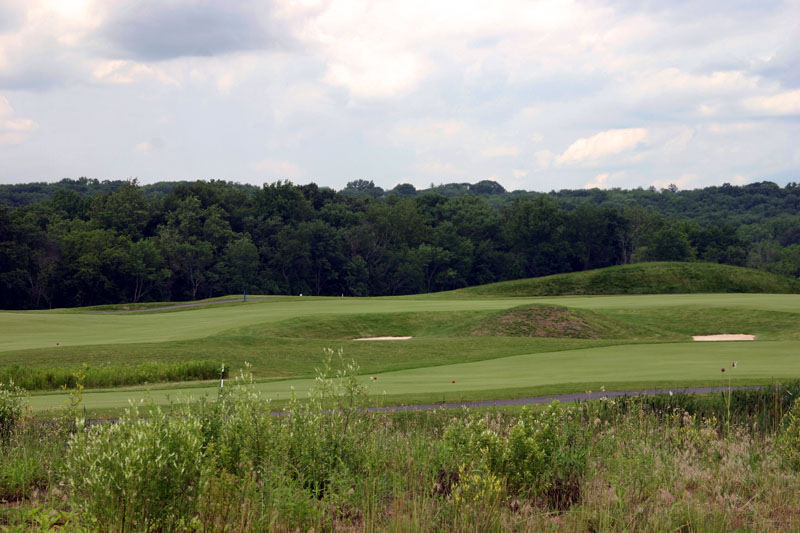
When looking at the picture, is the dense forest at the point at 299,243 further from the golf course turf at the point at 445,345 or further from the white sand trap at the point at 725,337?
the white sand trap at the point at 725,337

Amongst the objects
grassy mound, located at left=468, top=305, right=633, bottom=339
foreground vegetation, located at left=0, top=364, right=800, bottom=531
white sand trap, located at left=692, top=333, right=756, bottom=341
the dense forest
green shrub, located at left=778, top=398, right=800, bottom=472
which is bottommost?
white sand trap, located at left=692, top=333, right=756, bottom=341

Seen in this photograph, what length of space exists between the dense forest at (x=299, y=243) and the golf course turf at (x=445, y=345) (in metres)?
33.5

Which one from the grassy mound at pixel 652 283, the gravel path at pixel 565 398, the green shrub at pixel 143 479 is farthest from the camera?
the grassy mound at pixel 652 283

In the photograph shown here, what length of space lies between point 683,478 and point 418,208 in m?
97.2

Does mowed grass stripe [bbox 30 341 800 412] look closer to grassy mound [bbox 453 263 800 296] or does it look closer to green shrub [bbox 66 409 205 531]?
green shrub [bbox 66 409 205 531]

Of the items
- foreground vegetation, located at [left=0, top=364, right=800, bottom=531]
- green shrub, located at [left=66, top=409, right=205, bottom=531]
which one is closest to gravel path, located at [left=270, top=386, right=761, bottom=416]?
foreground vegetation, located at [left=0, top=364, right=800, bottom=531]

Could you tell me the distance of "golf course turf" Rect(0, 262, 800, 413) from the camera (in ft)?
52.1

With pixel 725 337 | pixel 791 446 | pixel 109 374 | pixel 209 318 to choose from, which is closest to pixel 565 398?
pixel 791 446

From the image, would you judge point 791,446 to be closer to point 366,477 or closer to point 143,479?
point 366,477

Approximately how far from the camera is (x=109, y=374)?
19422 mm

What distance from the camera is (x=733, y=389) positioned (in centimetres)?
1327

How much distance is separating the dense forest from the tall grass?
54083 millimetres

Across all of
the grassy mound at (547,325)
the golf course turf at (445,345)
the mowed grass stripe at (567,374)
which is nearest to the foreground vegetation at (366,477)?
the golf course turf at (445,345)

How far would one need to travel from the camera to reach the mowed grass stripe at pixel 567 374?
14633 mm
